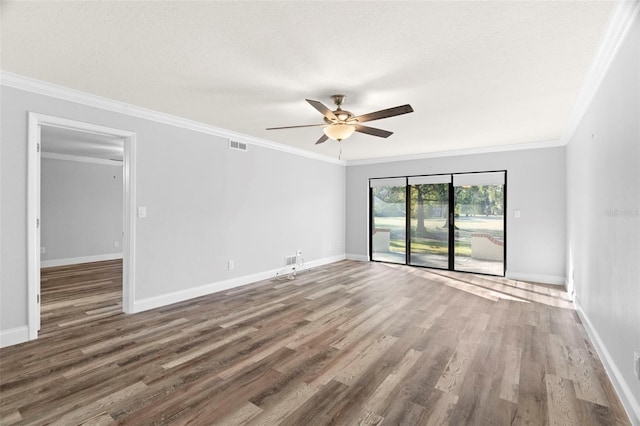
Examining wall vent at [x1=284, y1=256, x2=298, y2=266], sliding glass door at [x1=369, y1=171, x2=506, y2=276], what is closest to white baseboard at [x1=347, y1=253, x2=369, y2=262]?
sliding glass door at [x1=369, y1=171, x2=506, y2=276]

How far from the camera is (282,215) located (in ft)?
20.2

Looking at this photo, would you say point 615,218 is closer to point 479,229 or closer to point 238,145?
point 479,229

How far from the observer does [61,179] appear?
7207mm

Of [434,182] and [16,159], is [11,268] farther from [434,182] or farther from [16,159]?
[434,182]

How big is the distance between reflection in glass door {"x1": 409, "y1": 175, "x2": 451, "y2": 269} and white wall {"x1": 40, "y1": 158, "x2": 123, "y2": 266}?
7383 millimetres

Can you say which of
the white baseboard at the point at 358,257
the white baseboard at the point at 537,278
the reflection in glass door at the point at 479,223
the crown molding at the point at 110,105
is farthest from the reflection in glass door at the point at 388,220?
the crown molding at the point at 110,105

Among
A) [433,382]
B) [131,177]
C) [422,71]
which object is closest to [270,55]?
[422,71]

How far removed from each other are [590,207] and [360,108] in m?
2.63

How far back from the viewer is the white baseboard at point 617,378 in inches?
74.3

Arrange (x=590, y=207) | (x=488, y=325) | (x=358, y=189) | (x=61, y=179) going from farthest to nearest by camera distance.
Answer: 1. (x=358, y=189)
2. (x=61, y=179)
3. (x=488, y=325)
4. (x=590, y=207)

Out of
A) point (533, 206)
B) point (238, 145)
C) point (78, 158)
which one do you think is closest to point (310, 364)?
point (238, 145)

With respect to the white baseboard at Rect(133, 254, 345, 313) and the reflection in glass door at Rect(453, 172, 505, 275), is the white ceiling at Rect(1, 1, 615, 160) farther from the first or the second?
the white baseboard at Rect(133, 254, 345, 313)

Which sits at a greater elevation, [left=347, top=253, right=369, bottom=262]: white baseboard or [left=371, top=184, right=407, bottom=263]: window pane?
[left=371, top=184, right=407, bottom=263]: window pane

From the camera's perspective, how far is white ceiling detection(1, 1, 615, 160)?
196 centimetres
